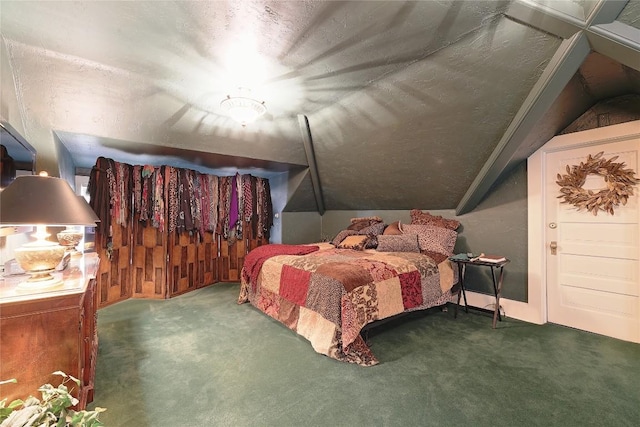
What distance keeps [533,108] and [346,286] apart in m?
2.14

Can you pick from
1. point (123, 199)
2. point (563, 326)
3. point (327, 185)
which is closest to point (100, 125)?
point (123, 199)

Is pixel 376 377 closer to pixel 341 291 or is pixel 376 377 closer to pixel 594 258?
pixel 341 291

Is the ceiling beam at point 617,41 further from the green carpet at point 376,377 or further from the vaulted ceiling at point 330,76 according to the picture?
the green carpet at point 376,377

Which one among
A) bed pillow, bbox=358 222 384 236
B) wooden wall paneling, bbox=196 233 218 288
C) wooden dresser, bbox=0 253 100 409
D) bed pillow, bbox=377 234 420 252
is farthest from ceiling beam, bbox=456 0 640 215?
wooden wall paneling, bbox=196 233 218 288

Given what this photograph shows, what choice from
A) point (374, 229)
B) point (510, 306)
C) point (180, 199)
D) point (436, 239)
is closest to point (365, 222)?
point (374, 229)

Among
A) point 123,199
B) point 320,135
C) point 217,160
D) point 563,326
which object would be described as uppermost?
point 320,135

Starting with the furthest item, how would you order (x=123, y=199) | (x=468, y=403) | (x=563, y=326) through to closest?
(x=123, y=199), (x=563, y=326), (x=468, y=403)

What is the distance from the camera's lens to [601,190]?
2.64 m

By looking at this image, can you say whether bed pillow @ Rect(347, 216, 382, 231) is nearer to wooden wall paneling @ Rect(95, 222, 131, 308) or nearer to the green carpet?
the green carpet

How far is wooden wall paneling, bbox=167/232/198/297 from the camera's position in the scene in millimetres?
3992

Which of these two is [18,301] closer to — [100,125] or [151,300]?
[100,125]

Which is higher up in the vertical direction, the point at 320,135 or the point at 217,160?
the point at 320,135

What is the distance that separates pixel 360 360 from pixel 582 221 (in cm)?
265

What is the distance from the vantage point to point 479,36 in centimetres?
192
